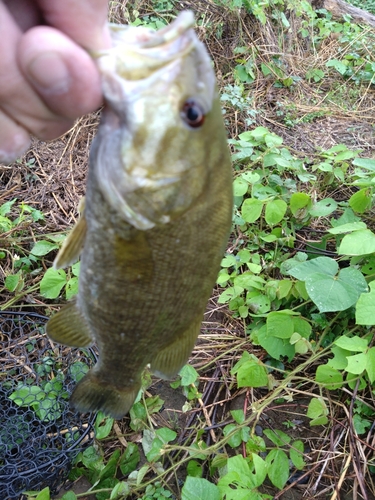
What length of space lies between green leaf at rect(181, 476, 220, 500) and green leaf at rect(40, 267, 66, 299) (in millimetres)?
1432

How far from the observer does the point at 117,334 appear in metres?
1.45

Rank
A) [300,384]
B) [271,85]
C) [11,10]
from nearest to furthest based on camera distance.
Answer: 1. [11,10]
2. [300,384]
3. [271,85]

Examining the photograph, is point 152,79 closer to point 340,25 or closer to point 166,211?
point 166,211

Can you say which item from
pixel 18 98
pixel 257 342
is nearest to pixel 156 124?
pixel 18 98

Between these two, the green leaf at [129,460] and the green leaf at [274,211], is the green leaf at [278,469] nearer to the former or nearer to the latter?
the green leaf at [129,460]

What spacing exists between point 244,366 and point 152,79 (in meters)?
1.76

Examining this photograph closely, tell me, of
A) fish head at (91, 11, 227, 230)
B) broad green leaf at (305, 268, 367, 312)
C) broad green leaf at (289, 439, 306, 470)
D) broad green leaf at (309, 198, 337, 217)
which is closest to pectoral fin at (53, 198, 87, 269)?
fish head at (91, 11, 227, 230)

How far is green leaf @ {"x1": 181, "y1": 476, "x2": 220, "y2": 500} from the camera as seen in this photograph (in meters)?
1.88

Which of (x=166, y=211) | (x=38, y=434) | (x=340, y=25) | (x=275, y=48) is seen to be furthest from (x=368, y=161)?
(x=340, y=25)

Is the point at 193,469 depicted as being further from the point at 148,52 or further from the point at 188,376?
the point at 148,52

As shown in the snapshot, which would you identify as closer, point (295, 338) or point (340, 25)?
point (295, 338)

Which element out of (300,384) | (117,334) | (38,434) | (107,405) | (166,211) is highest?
(166,211)

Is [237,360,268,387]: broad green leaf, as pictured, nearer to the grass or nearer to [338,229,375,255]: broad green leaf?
the grass

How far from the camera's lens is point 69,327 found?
1.54 metres
